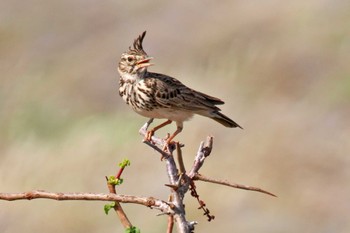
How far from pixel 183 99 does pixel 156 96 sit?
1.09ft

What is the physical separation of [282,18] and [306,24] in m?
0.86

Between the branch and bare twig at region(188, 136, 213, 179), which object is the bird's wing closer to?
bare twig at region(188, 136, 213, 179)

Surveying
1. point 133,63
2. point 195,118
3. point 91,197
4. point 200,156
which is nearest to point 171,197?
point 91,197

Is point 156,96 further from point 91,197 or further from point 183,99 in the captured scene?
point 91,197

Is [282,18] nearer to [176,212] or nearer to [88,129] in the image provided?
[88,129]

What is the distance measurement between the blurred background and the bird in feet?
30.2

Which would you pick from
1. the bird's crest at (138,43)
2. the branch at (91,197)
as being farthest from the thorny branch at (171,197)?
the bird's crest at (138,43)

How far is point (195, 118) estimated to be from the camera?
882 inches

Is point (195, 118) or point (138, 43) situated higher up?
point (195, 118)

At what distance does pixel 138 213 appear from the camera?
806 inches

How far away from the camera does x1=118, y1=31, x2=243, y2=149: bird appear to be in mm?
10016

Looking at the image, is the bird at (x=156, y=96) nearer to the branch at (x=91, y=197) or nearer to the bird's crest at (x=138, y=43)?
the bird's crest at (x=138, y=43)

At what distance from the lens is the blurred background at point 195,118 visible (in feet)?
68.2

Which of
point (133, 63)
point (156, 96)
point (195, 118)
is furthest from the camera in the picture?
point (195, 118)
